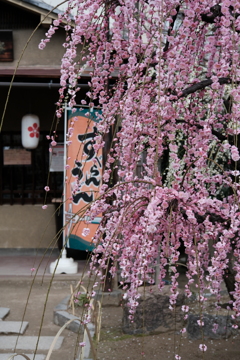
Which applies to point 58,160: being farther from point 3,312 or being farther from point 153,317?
point 153,317

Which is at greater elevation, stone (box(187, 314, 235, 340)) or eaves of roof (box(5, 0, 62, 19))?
eaves of roof (box(5, 0, 62, 19))

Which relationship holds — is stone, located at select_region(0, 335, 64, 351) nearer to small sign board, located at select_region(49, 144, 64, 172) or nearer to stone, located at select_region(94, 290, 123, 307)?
stone, located at select_region(94, 290, 123, 307)

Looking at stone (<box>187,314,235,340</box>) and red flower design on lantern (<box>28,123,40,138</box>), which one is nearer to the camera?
stone (<box>187,314,235,340</box>)

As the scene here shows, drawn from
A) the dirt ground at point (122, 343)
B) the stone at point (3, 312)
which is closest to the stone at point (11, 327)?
the dirt ground at point (122, 343)

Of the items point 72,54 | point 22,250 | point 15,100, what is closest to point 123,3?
point 72,54

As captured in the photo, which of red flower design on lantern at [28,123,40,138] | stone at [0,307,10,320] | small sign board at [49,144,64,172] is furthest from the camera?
small sign board at [49,144,64,172]

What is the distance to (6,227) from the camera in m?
8.27

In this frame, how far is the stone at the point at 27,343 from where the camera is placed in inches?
164

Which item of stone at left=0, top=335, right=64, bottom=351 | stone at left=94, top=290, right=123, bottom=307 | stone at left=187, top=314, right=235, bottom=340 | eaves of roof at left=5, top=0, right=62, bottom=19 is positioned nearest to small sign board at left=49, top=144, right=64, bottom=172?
eaves of roof at left=5, top=0, right=62, bottom=19

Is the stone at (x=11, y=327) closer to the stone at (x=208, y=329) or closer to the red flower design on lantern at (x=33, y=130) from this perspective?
the stone at (x=208, y=329)

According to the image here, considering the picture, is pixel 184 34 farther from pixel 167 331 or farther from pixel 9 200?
pixel 9 200

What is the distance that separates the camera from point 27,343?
425cm

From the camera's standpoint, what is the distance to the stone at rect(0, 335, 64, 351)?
13.6ft

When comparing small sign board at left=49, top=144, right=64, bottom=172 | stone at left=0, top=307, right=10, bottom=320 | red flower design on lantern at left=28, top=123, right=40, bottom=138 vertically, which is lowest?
stone at left=0, top=307, right=10, bottom=320
